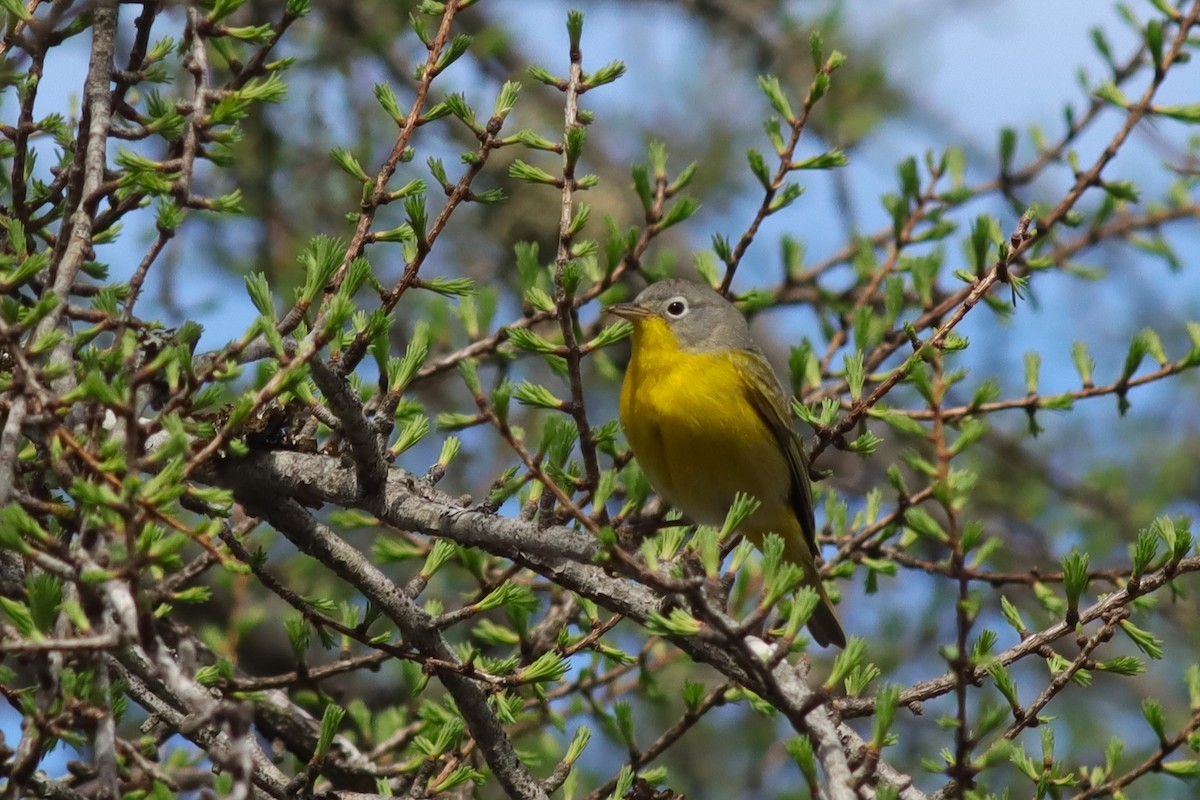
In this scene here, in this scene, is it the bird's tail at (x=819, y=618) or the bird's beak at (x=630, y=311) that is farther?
the bird's tail at (x=819, y=618)

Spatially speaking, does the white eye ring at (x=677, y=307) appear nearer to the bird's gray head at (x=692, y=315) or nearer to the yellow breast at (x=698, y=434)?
the bird's gray head at (x=692, y=315)

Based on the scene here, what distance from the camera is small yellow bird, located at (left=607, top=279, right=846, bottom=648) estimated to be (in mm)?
5211

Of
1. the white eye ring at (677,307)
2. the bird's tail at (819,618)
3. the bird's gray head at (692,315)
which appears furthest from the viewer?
the white eye ring at (677,307)

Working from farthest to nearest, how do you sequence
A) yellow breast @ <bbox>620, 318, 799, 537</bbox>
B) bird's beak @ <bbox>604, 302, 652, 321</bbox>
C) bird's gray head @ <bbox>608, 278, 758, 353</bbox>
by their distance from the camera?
bird's gray head @ <bbox>608, 278, 758, 353</bbox> → bird's beak @ <bbox>604, 302, 652, 321</bbox> → yellow breast @ <bbox>620, 318, 799, 537</bbox>

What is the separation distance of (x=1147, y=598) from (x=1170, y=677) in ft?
20.9

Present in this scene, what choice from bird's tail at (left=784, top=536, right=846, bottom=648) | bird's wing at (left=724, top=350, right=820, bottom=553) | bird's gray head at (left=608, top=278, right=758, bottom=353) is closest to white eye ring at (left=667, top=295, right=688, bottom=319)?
bird's gray head at (left=608, top=278, right=758, bottom=353)

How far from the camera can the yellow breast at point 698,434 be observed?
17.0 feet

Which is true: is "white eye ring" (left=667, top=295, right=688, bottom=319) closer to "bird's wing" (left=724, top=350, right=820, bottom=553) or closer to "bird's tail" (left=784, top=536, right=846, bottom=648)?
"bird's wing" (left=724, top=350, right=820, bottom=553)

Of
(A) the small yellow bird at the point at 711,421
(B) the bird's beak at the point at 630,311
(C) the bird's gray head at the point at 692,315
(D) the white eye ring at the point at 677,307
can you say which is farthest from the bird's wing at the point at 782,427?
(B) the bird's beak at the point at 630,311

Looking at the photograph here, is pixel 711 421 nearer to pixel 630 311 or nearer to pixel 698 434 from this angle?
pixel 698 434

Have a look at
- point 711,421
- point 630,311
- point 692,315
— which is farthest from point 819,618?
point 630,311

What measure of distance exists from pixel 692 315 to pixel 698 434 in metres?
0.87

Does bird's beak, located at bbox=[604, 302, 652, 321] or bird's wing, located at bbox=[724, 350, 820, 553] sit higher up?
bird's beak, located at bbox=[604, 302, 652, 321]

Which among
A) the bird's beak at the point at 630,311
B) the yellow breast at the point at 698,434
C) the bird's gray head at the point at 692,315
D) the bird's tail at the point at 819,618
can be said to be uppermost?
the bird's gray head at the point at 692,315
